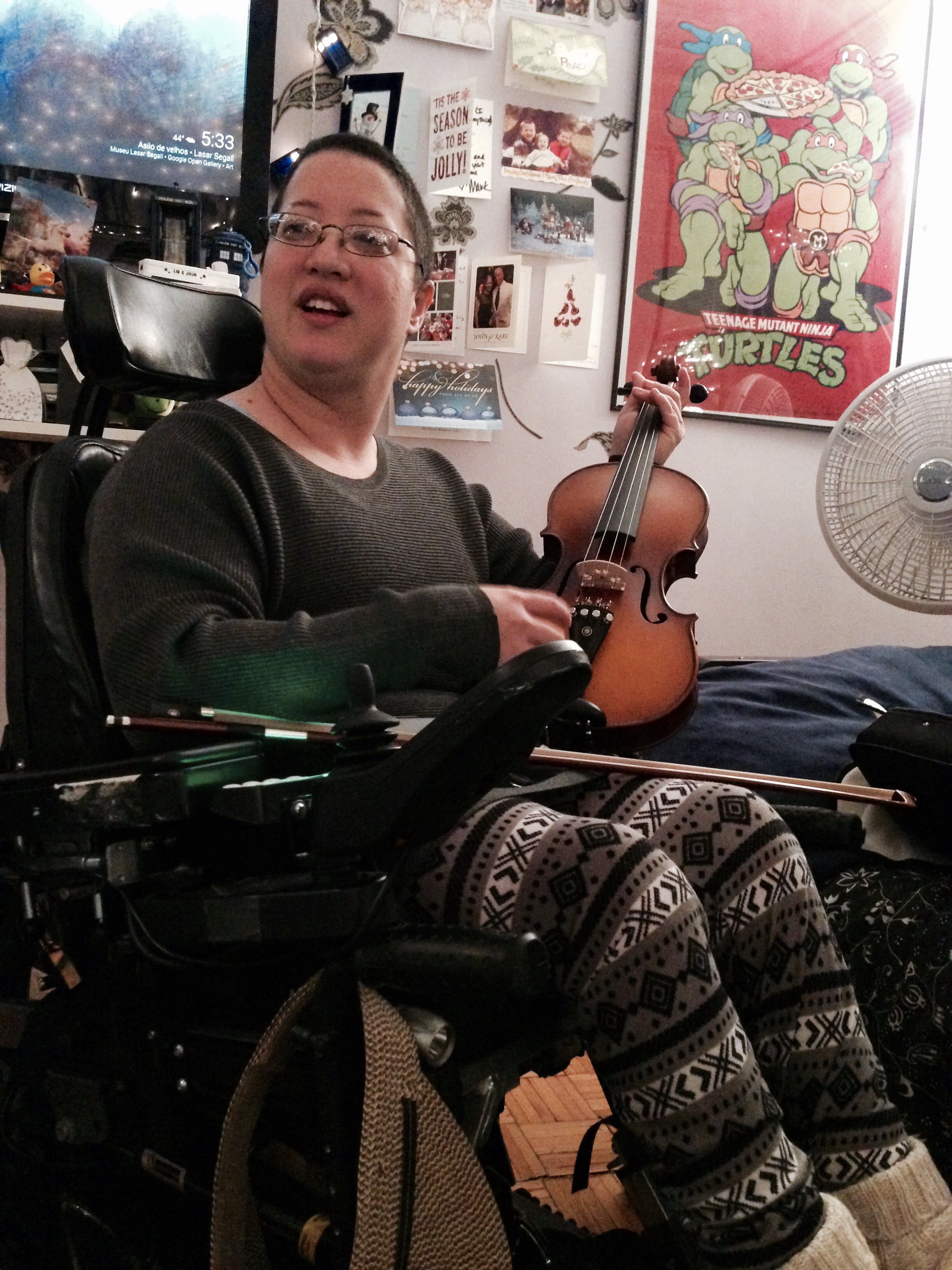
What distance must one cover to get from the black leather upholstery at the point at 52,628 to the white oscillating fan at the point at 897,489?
1553 mm

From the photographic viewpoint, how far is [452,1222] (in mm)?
763

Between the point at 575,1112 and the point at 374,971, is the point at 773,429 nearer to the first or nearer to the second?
the point at 575,1112

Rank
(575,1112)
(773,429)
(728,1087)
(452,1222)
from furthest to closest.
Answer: (773,429) → (575,1112) → (728,1087) → (452,1222)

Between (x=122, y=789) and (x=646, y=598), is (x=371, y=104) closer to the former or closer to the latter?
(x=646, y=598)

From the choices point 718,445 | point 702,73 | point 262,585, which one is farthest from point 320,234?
point 702,73

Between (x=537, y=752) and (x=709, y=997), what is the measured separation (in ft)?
0.79

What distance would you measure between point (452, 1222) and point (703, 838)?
0.48 m

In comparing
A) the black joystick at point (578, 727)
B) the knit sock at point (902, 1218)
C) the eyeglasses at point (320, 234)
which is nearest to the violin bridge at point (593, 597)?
the black joystick at point (578, 727)

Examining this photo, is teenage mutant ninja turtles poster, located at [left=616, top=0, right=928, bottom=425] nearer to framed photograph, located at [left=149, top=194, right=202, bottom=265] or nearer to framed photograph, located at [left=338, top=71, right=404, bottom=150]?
framed photograph, located at [left=338, top=71, right=404, bottom=150]

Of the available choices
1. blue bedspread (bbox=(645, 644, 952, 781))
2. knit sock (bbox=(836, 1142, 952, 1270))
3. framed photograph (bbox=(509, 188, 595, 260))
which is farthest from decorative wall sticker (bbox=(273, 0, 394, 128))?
knit sock (bbox=(836, 1142, 952, 1270))

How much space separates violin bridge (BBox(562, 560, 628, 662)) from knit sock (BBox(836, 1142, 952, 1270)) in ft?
2.09

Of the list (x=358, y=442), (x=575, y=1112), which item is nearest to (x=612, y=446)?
(x=358, y=442)

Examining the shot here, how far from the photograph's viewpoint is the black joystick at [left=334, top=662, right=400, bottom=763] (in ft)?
2.54

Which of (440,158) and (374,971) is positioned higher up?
(440,158)
